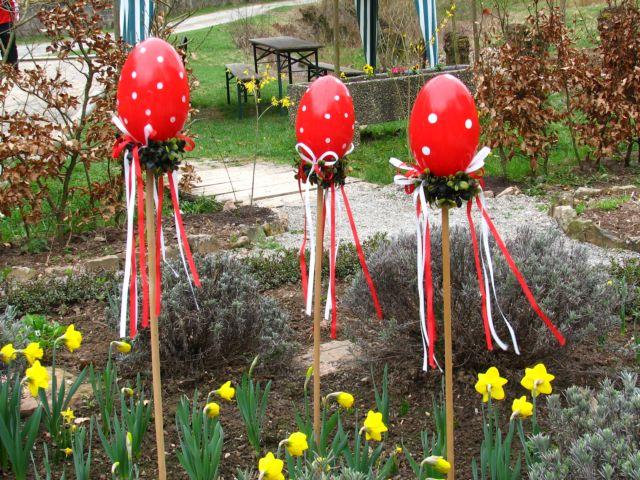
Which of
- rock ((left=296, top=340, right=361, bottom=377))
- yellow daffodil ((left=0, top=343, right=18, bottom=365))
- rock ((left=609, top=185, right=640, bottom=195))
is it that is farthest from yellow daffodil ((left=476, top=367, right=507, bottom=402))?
rock ((left=609, top=185, right=640, bottom=195))

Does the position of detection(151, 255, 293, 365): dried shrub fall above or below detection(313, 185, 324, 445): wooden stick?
below

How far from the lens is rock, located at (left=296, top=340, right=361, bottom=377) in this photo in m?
3.47

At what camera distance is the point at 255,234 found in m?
6.09

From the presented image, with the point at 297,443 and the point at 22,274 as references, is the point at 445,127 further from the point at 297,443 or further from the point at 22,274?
the point at 22,274

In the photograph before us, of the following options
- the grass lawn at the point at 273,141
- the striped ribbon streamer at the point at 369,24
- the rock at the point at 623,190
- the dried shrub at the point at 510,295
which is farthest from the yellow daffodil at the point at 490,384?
the striped ribbon streamer at the point at 369,24

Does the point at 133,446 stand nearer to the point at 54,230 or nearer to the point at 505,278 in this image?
the point at 505,278

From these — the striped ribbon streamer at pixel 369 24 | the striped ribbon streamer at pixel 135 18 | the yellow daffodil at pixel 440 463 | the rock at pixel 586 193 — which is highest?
the striped ribbon streamer at pixel 369 24

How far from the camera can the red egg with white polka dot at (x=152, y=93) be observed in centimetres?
207

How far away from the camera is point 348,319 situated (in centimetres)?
415

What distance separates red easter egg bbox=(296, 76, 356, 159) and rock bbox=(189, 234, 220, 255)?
136 inches

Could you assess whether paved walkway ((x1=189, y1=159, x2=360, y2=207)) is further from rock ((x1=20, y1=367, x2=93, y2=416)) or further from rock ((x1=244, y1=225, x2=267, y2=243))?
rock ((x1=20, y1=367, x2=93, y2=416))

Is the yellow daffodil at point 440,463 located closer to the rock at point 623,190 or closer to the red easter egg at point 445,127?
the red easter egg at point 445,127

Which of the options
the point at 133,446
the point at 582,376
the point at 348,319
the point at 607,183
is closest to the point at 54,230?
the point at 348,319

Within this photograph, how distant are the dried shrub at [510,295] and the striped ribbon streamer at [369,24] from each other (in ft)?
30.7
